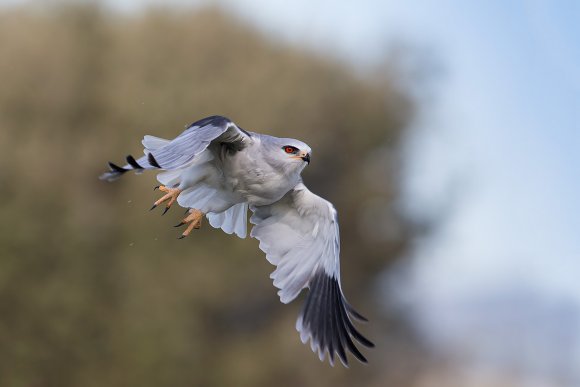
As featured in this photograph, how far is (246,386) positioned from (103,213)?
441cm

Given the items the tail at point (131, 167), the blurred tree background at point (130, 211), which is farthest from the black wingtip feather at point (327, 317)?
the blurred tree background at point (130, 211)

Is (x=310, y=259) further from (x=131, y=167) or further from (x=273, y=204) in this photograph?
(x=131, y=167)

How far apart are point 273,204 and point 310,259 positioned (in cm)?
52

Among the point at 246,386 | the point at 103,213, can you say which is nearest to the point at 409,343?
the point at 246,386

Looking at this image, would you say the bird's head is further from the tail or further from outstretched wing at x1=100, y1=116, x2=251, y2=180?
the tail

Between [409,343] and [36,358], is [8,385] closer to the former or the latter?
[36,358]

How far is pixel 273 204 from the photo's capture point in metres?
8.11

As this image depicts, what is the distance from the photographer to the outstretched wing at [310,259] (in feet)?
25.9

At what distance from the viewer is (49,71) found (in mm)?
19844

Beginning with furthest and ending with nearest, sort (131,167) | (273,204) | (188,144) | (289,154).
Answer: (273,204) < (289,154) < (188,144) < (131,167)

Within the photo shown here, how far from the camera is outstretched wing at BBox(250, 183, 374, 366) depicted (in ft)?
25.9

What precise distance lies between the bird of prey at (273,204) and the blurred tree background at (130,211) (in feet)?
35.3

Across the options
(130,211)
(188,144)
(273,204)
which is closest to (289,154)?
(188,144)

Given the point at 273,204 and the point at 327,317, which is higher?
the point at 273,204
